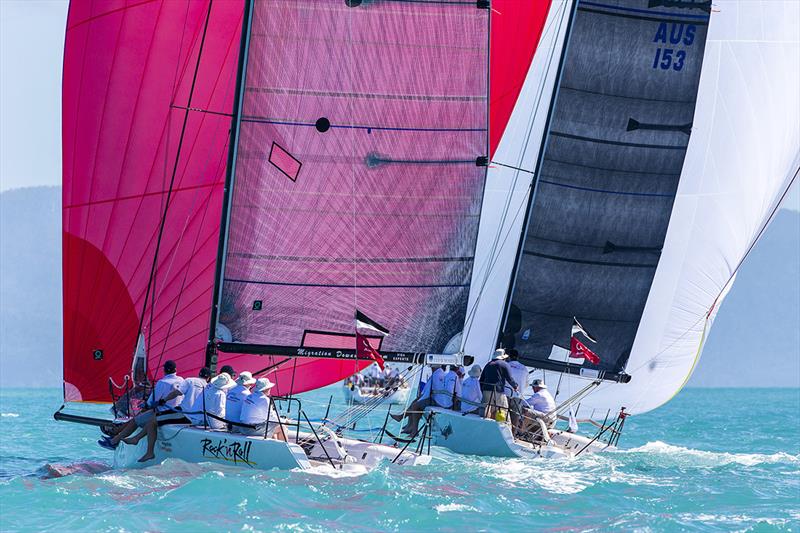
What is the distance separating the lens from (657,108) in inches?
791

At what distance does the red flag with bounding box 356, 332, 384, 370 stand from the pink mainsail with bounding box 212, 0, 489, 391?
207 mm

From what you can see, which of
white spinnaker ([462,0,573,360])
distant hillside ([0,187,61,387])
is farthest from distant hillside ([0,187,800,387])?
white spinnaker ([462,0,573,360])

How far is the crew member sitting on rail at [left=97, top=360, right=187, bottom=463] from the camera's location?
46.5 ft

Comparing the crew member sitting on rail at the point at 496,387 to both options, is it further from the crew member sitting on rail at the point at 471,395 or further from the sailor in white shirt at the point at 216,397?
the sailor in white shirt at the point at 216,397

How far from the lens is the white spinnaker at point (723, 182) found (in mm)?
22172

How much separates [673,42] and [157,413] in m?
10.6

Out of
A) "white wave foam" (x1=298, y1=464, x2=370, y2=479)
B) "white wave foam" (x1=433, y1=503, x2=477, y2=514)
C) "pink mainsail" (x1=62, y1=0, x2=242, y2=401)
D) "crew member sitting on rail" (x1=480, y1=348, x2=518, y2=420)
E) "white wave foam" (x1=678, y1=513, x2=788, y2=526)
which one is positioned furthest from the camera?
"crew member sitting on rail" (x1=480, y1=348, x2=518, y2=420)

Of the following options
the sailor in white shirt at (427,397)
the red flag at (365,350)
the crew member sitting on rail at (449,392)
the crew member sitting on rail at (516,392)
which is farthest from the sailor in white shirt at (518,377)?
the red flag at (365,350)

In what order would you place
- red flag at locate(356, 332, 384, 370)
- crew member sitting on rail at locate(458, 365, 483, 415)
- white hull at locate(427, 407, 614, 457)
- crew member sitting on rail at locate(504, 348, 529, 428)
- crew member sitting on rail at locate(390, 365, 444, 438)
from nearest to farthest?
red flag at locate(356, 332, 384, 370) < white hull at locate(427, 407, 614, 457) < crew member sitting on rail at locate(458, 365, 483, 415) < crew member sitting on rail at locate(504, 348, 529, 428) < crew member sitting on rail at locate(390, 365, 444, 438)

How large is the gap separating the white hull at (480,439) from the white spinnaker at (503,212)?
15.1ft

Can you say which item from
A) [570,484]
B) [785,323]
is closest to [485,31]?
[570,484]

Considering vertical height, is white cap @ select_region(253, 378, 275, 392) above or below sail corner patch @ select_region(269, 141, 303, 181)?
A: below

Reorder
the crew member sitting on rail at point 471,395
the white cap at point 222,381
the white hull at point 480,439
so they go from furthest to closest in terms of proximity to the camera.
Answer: the crew member sitting on rail at point 471,395 < the white hull at point 480,439 < the white cap at point 222,381

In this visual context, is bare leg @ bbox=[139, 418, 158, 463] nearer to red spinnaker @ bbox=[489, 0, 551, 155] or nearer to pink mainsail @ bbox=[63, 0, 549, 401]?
pink mainsail @ bbox=[63, 0, 549, 401]
